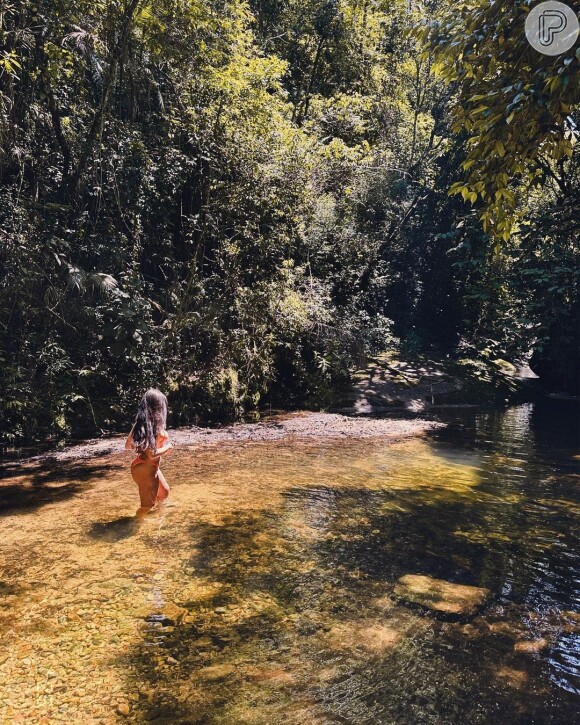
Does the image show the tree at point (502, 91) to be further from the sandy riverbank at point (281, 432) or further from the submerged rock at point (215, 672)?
the sandy riverbank at point (281, 432)

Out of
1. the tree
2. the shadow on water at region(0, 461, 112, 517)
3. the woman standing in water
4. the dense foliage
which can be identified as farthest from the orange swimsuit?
the tree

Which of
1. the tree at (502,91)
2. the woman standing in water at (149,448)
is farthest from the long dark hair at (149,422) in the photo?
the tree at (502,91)

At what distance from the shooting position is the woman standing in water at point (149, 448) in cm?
633

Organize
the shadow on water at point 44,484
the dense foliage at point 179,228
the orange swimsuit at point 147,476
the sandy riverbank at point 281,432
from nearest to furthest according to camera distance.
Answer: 1. the orange swimsuit at point 147,476
2. the shadow on water at point 44,484
3. the sandy riverbank at point 281,432
4. the dense foliage at point 179,228

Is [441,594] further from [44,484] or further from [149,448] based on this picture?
[44,484]

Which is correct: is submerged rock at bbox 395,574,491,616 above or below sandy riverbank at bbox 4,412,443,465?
below

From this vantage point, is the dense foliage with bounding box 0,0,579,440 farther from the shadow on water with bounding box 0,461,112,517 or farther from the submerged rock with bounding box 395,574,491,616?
the submerged rock with bounding box 395,574,491,616

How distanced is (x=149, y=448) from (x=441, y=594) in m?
3.61

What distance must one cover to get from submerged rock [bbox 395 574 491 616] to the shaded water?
0.10 meters

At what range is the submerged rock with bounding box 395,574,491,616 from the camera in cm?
430

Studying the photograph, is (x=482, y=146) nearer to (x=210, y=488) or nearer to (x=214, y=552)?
(x=214, y=552)

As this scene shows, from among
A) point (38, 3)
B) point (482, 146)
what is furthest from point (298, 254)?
point (482, 146)

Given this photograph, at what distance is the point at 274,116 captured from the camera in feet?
41.7

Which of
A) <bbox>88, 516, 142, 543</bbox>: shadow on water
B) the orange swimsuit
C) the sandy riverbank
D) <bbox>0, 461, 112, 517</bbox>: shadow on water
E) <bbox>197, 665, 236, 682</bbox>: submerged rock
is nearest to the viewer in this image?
<bbox>197, 665, 236, 682</bbox>: submerged rock
